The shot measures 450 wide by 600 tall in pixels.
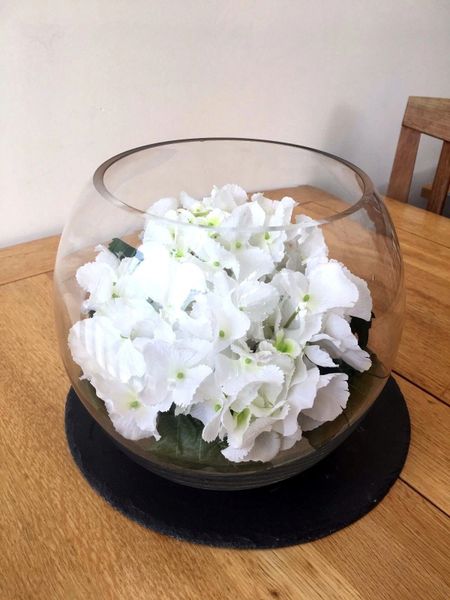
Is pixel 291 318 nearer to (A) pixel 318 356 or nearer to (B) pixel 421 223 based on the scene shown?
(A) pixel 318 356

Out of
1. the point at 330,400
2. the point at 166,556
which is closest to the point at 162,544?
the point at 166,556

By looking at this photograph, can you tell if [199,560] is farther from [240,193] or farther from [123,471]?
[240,193]

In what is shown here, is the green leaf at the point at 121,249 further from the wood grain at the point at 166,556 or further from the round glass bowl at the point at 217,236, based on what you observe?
the wood grain at the point at 166,556

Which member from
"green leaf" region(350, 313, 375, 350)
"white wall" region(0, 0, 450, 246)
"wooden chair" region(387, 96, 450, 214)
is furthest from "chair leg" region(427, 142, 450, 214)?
"green leaf" region(350, 313, 375, 350)

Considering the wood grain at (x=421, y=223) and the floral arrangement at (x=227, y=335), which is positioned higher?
the floral arrangement at (x=227, y=335)

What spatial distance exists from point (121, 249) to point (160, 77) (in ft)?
1.66

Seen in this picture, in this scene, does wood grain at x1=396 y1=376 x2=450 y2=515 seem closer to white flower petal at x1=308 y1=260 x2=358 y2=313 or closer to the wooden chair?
white flower petal at x1=308 y1=260 x2=358 y2=313

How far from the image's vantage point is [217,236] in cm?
30

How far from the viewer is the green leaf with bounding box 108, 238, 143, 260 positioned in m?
0.34

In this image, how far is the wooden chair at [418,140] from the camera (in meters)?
0.90

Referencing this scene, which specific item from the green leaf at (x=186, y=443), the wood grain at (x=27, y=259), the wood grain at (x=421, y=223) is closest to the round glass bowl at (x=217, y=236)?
the green leaf at (x=186, y=443)

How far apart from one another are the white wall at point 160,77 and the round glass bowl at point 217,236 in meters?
0.32

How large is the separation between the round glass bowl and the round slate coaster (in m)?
0.02

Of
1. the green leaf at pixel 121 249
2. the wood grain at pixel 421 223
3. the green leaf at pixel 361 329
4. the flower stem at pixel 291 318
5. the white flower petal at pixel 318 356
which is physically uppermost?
the green leaf at pixel 121 249
